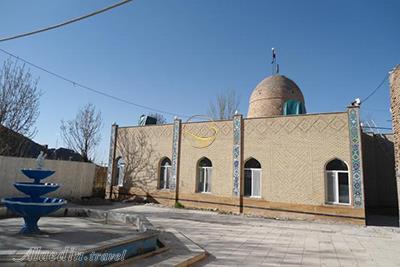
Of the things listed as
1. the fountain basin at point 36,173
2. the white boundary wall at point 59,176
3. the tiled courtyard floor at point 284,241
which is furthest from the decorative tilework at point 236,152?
the white boundary wall at point 59,176

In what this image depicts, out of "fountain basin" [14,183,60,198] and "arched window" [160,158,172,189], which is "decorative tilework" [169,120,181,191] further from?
"fountain basin" [14,183,60,198]

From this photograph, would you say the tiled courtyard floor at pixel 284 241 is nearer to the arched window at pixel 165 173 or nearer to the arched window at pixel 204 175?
the arched window at pixel 204 175

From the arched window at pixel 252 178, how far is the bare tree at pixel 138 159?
18.0 ft

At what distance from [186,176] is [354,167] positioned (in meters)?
7.96

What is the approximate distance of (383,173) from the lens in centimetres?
1572

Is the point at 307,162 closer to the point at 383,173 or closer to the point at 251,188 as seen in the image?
the point at 251,188

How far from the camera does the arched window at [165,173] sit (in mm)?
16578

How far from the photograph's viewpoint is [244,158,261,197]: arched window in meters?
13.6

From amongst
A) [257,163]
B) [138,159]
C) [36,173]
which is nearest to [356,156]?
[257,163]

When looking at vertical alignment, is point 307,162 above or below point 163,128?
below

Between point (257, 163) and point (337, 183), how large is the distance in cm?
349

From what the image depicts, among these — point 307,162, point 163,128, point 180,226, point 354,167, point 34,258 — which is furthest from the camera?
point 163,128

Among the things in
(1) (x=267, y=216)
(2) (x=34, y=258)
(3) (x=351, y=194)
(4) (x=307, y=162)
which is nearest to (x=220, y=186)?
(1) (x=267, y=216)

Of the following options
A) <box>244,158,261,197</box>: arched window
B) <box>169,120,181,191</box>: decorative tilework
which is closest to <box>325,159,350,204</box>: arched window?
<box>244,158,261,197</box>: arched window
